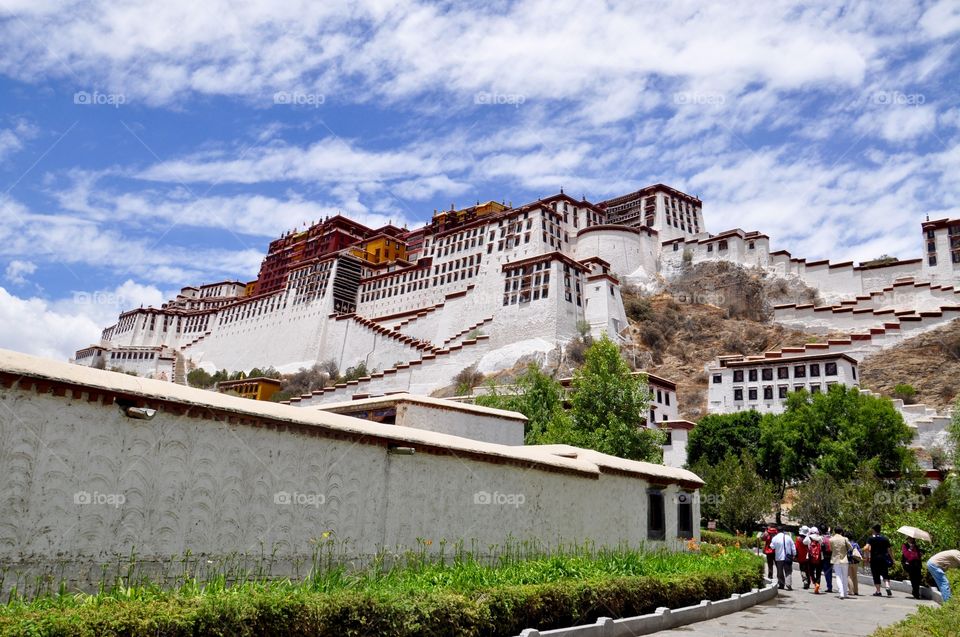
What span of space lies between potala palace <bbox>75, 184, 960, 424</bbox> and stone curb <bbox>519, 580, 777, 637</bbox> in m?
32.4

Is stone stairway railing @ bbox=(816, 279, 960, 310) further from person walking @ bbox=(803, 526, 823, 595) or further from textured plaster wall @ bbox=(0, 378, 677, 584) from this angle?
textured plaster wall @ bbox=(0, 378, 677, 584)

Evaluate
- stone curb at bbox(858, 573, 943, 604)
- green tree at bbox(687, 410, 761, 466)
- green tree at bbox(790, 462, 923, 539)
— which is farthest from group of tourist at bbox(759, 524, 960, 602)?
green tree at bbox(687, 410, 761, 466)

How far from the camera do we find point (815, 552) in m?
15.7

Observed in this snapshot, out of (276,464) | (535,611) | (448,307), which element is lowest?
(535,611)

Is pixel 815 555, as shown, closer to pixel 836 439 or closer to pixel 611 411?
pixel 611 411

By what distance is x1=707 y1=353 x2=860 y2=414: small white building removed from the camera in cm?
4869

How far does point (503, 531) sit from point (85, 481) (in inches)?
259

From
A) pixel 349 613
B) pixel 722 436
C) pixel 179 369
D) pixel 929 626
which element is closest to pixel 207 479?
pixel 349 613

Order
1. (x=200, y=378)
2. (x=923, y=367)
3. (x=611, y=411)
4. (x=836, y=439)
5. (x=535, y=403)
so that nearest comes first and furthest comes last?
(x=611, y=411)
(x=535, y=403)
(x=836, y=439)
(x=923, y=367)
(x=200, y=378)

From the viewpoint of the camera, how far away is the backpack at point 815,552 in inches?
612

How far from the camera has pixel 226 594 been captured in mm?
5840

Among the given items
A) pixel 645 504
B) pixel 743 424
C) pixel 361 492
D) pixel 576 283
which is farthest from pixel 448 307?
pixel 361 492

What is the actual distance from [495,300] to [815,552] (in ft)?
157

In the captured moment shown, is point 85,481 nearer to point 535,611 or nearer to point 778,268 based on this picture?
point 535,611
